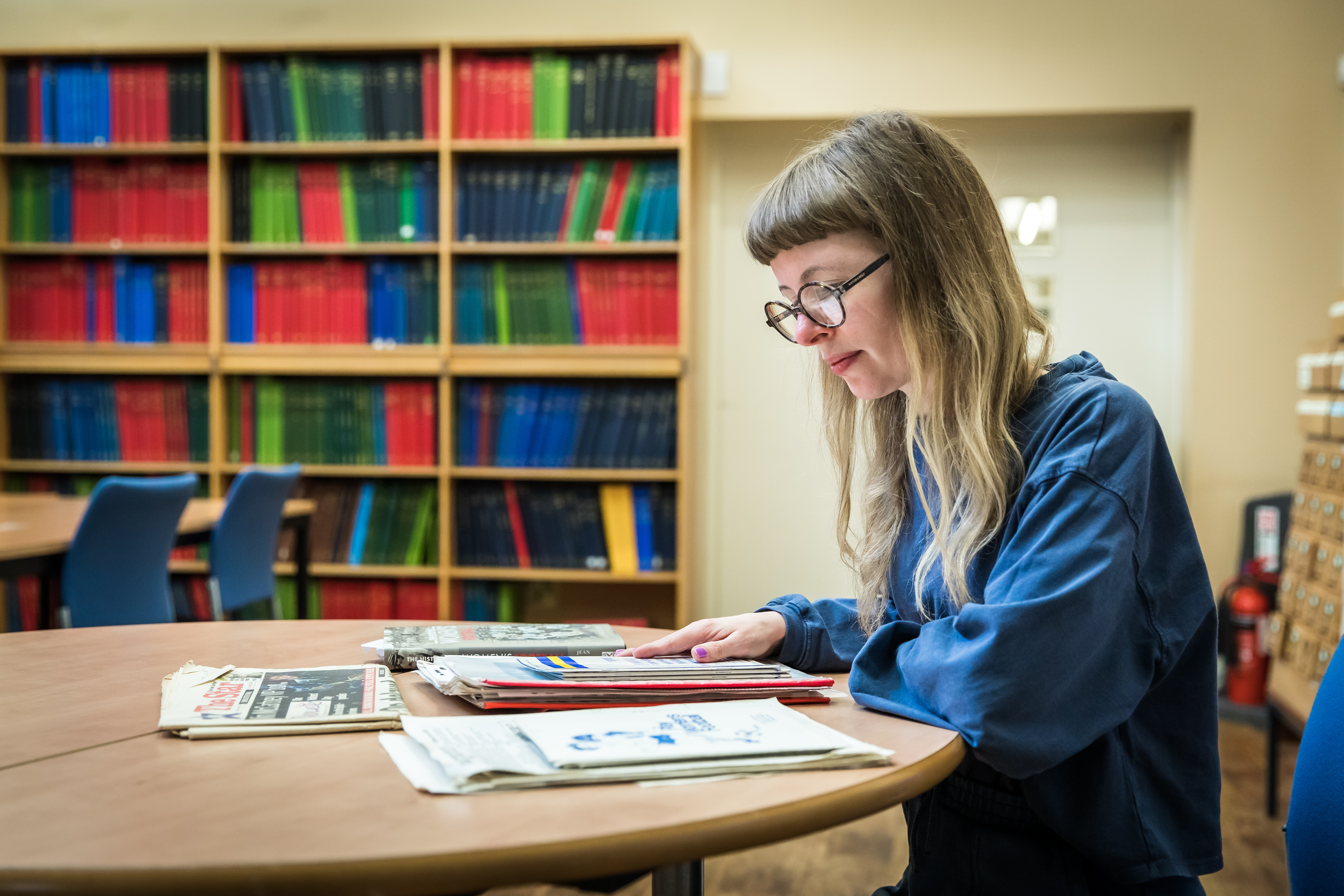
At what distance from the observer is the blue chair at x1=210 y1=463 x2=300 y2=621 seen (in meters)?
2.98

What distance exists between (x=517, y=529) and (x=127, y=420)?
159cm

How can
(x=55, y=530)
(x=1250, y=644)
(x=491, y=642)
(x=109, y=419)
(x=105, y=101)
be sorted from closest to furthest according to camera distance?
(x=491, y=642)
(x=55, y=530)
(x=1250, y=644)
(x=105, y=101)
(x=109, y=419)

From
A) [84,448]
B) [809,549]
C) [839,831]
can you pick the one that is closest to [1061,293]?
[809,549]

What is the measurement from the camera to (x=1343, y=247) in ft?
12.2

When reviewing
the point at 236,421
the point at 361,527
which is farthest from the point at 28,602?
the point at 361,527

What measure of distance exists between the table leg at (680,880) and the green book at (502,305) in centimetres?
311

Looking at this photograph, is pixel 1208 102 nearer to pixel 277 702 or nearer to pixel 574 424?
pixel 574 424

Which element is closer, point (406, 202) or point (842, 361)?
point (842, 361)

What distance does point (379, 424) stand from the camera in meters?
3.99

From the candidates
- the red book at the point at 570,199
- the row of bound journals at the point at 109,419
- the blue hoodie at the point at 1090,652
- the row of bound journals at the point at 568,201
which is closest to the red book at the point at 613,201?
the row of bound journals at the point at 568,201

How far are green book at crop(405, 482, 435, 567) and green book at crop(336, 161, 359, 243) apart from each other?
979 millimetres

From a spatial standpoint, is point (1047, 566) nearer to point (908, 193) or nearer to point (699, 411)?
point (908, 193)

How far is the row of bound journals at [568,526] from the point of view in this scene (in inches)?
154

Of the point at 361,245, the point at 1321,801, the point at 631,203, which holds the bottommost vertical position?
the point at 1321,801
